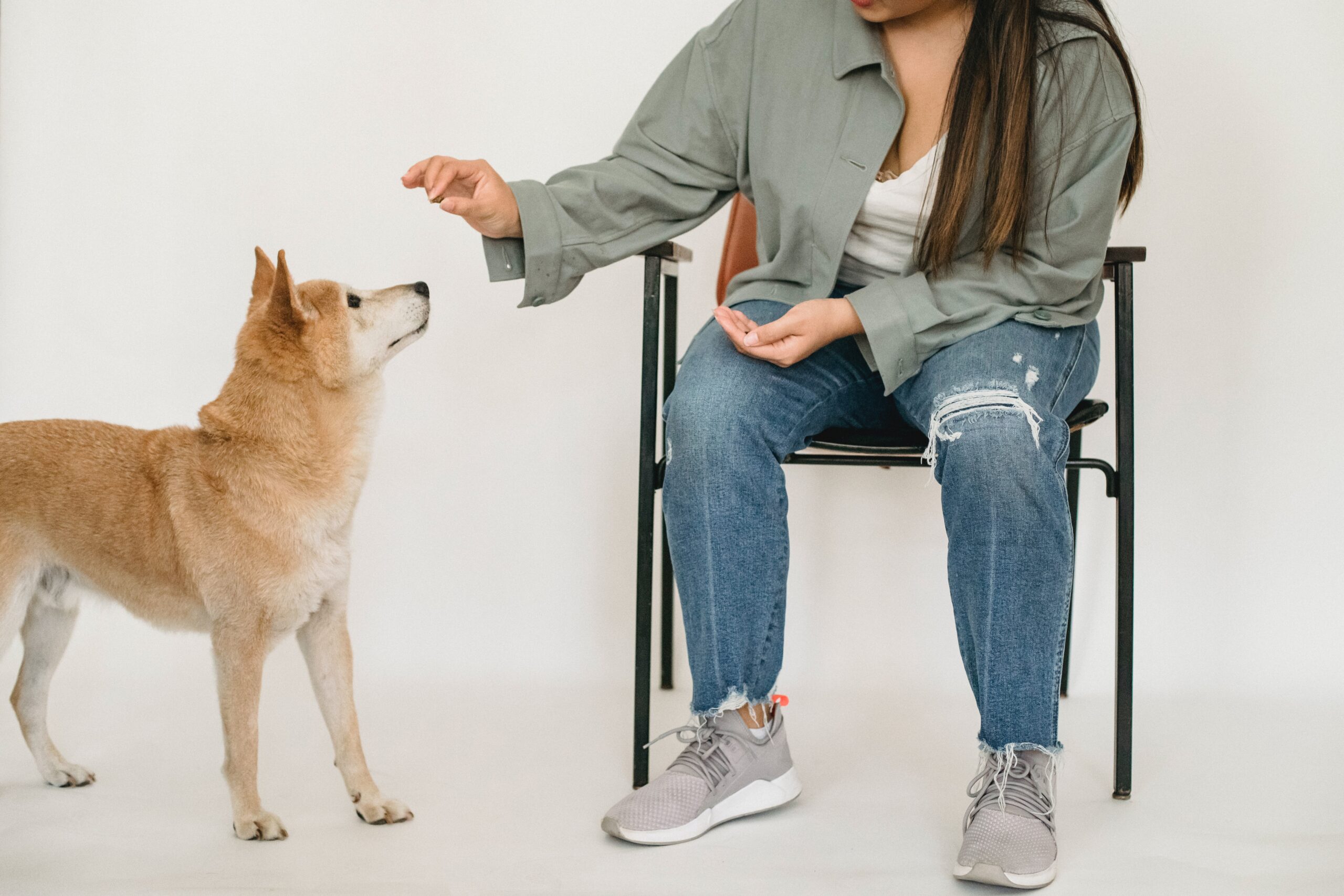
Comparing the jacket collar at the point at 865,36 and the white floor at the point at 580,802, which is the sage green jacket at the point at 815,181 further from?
the white floor at the point at 580,802

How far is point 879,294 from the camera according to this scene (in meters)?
1.35

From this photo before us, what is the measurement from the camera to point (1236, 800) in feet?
4.84

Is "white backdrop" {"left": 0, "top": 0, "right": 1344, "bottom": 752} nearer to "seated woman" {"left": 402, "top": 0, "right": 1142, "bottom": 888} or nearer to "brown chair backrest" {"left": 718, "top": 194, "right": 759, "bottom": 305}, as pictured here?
"brown chair backrest" {"left": 718, "top": 194, "right": 759, "bottom": 305}

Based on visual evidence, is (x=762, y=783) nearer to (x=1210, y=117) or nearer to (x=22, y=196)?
(x=1210, y=117)

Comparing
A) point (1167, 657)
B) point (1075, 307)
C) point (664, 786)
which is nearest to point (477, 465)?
point (664, 786)

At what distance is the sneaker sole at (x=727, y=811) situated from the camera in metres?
1.31

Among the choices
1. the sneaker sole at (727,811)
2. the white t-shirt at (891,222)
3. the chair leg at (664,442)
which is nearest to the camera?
the sneaker sole at (727,811)

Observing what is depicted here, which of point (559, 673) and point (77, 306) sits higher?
point (77, 306)

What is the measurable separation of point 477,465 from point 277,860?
979mm

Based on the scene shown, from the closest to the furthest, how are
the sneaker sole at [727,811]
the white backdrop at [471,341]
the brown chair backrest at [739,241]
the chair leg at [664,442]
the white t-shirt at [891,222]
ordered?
1. the sneaker sole at [727,811]
2. the white t-shirt at [891,222]
3. the brown chair backrest at [739,241]
4. the chair leg at [664,442]
5. the white backdrop at [471,341]

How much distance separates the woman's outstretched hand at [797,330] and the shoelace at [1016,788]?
19.8 inches

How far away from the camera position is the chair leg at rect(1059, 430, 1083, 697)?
1.83 m

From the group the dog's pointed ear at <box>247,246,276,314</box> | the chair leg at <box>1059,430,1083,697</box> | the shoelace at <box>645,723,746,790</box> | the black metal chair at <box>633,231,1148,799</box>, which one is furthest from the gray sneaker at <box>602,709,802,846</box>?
the dog's pointed ear at <box>247,246,276,314</box>

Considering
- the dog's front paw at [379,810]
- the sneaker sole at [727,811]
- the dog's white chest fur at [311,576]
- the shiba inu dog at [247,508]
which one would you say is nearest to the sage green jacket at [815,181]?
the shiba inu dog at [247,508]
